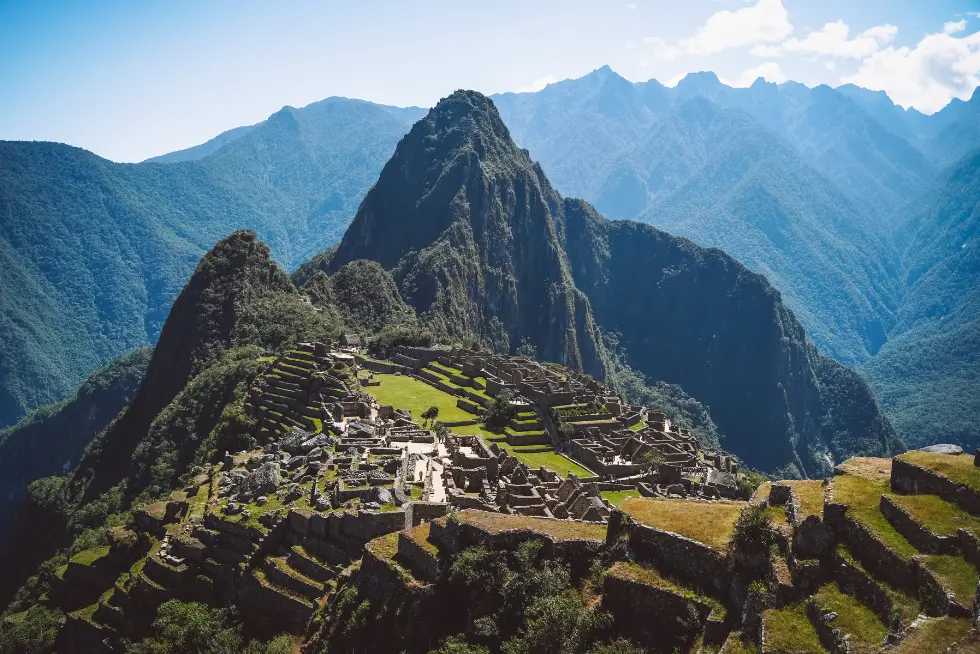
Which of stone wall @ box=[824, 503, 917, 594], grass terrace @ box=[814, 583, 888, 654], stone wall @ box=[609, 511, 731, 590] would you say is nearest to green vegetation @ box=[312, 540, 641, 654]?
stone wall @ box=[609, 511, 731, 590]

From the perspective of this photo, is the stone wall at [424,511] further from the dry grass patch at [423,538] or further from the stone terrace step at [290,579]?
the stone terrace step at [290,579]

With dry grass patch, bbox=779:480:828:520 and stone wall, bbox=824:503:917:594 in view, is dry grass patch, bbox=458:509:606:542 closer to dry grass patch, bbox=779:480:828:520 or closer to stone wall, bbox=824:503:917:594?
dry grass patch, bbox=779:480:828:520

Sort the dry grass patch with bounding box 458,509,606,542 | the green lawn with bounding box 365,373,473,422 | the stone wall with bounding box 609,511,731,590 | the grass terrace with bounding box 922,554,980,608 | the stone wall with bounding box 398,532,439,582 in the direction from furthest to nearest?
the green lawn with bounding box 365,373,473,422
the stone wall with bounding box 398,532,439,582
the dry grass patch with bounding box 458,509,606,542
the stone wall with bounding box 609,511,731,590
the grass terrace with bounding box 922,554,980,608

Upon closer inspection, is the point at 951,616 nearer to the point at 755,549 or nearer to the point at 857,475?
the point at 755,549

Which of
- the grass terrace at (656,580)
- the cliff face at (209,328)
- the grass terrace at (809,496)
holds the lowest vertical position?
the grass terrace at (656,580)

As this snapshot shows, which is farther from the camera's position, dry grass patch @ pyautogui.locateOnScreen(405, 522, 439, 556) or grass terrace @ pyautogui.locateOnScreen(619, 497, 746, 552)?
dry grass patch @ pyautogui.locateOnScreen(405, 522, 439, 556)

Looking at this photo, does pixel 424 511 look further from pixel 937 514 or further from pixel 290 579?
pixel 937 514

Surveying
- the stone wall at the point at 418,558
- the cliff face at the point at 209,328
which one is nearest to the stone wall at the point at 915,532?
the stone wall at the point at 418,558

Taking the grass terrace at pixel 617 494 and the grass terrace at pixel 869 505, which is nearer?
the grass terrace at pixel 869 505
